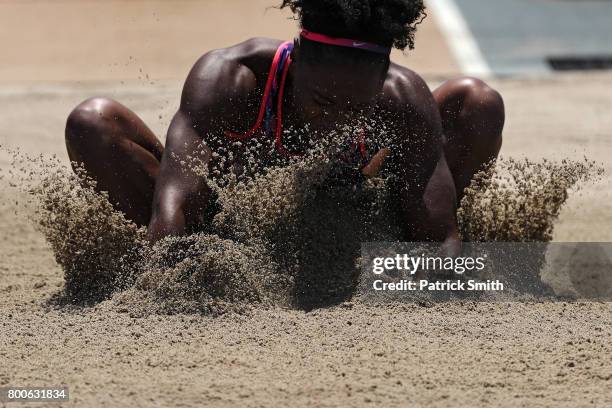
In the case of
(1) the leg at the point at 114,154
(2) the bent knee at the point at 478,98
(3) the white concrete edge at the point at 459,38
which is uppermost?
(2) the bent knee at the point at 478,98

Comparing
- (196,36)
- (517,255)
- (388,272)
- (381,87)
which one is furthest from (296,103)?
(196,36)

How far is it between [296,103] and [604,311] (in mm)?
1088

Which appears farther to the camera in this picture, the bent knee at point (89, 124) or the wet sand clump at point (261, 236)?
the bent knee at point (89, 124)

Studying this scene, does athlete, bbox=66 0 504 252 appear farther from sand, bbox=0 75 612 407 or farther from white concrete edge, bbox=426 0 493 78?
white concrete edge, bbox=426 0 493 78

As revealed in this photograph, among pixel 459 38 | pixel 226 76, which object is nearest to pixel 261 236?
Answer: pixel 226 76

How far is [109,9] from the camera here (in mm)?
9352

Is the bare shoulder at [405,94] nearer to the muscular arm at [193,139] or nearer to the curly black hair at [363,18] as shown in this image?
the curly black hair at [363,18]

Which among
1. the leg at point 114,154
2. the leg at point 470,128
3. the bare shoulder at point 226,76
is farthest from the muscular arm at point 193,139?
the leg at point 470,128

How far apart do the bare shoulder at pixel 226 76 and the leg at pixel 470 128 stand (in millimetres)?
663

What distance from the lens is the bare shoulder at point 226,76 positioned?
3.26 metres

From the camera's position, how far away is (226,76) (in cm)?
328

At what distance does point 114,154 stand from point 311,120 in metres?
0.66

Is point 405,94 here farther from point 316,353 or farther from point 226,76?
point 316,353

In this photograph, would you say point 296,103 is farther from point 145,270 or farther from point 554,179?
point 554,179
